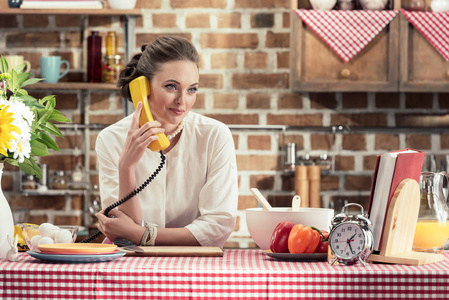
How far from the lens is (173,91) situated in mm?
2125

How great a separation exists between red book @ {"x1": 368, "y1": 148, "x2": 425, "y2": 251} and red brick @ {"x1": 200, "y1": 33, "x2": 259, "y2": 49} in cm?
184

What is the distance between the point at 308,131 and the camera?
11.1ft

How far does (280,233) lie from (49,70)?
6.22 feet

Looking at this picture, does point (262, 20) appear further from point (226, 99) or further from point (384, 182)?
point (384, 182)

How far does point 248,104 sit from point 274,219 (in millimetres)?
1608

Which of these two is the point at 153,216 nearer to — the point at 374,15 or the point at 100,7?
the point at 100,7

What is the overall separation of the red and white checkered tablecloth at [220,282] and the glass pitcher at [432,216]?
26 centimetres

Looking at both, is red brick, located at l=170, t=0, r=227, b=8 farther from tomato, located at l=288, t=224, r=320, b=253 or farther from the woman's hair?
tomato, located at l=288, t=224, r=320, b=253

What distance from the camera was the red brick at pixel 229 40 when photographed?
336 centimetres

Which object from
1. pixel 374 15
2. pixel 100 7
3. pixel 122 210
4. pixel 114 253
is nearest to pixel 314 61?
pixel 374 15

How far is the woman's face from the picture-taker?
2107 millimetres

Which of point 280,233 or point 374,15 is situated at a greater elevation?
point 374,15

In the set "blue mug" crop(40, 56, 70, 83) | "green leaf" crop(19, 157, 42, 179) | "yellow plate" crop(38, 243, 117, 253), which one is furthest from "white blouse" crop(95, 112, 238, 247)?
"blue mug" crop(40, 56, 70, 83)

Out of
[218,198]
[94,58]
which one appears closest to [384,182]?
[218,198]
